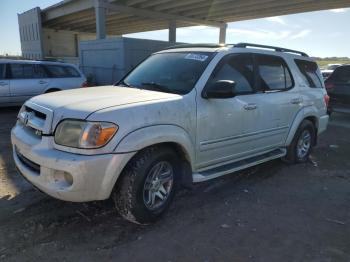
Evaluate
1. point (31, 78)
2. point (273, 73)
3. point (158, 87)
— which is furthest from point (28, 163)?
point (31, 78)

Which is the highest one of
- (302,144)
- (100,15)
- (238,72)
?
(100,15)

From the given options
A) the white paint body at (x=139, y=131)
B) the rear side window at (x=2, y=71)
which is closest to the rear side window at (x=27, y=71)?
the rear side window at (x=2, y=71)

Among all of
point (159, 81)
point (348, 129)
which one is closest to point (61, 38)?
point (348, 129)

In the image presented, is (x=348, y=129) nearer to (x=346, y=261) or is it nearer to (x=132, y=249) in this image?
(x=346, y=261)

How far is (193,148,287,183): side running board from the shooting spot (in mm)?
4055

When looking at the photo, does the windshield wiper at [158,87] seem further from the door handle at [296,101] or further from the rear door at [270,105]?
the door handle at [296,101]

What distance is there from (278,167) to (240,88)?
202 cm

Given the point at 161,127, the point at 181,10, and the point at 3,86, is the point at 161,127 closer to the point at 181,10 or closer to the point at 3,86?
the point at 3,86

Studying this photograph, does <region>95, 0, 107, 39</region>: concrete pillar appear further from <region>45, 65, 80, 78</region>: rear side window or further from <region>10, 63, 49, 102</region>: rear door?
<region>10, 63, 49, 102</region>: rear door

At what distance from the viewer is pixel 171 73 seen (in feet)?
14.3

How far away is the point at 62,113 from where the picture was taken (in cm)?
326

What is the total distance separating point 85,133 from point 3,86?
8.40 meters

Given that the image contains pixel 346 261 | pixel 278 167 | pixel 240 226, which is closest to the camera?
pixel 346 261

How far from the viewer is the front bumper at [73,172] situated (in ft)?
10.1
